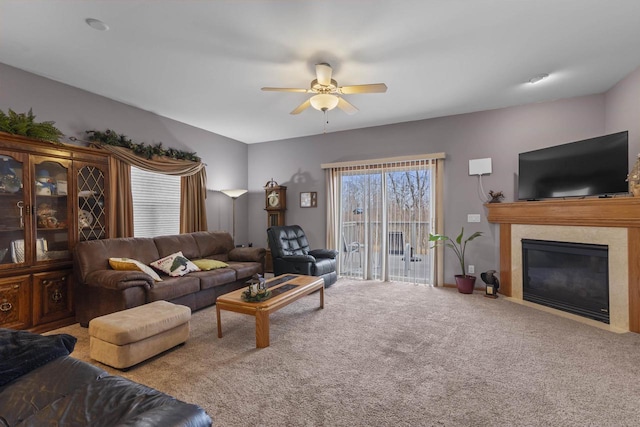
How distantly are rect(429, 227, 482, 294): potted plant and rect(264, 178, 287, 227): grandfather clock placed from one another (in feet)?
9.51

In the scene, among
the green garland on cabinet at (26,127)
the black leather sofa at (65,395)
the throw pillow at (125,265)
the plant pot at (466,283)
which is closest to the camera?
the black leather sofa at (65,395)

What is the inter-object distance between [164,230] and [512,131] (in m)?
5.60

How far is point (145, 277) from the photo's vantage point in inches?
122

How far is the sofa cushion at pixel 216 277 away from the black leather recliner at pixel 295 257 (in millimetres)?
829

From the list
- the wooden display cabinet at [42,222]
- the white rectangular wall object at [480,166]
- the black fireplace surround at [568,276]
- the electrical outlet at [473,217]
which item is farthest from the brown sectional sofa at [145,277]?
the black fireplace surround at [568,276]

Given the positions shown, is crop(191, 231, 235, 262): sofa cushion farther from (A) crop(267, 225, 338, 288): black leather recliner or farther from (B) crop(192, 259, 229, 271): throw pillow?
(A) crop(267, 225, 338, 288): black leather recliner

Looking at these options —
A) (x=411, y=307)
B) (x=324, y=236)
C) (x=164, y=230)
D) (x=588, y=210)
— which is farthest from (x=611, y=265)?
(x=164, y=230)

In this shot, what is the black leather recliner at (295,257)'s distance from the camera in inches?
178

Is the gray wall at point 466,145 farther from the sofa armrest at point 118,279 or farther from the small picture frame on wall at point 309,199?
the sofa armrest at point 118,279

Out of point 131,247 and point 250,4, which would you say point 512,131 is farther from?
point 131,247

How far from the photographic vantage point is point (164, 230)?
190 inches

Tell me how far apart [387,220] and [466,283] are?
1.60m

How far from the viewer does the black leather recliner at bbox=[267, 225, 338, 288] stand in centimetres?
453

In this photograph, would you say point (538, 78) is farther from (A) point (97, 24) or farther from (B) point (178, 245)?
(B) point (178, 245)
